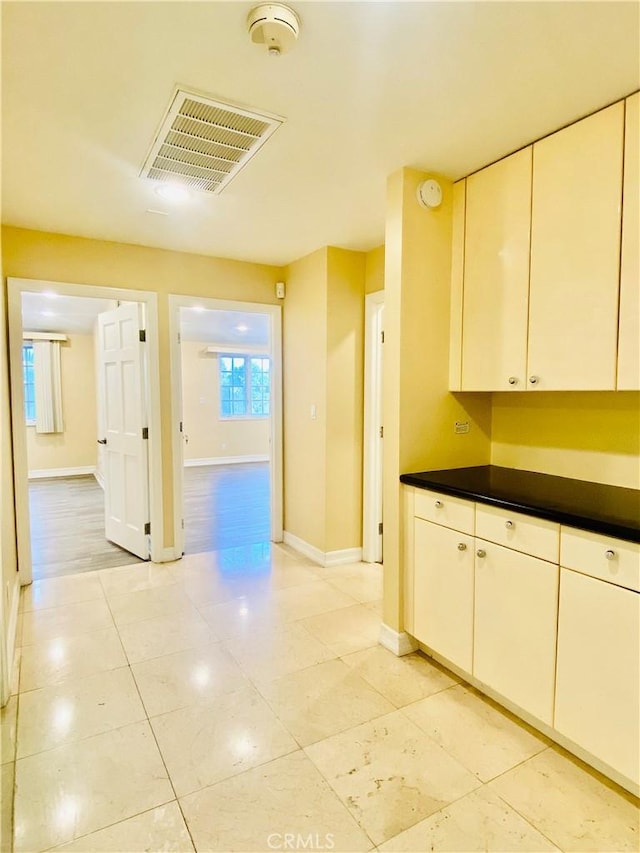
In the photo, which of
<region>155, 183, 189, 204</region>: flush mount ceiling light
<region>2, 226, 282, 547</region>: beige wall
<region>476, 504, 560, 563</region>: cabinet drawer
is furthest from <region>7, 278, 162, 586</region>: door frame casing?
<region>476, 504, 560, 563</region>: cabinet drawer

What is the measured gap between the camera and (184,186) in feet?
7.95

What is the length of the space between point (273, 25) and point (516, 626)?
7.24ft

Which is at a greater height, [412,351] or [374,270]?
[374,270]

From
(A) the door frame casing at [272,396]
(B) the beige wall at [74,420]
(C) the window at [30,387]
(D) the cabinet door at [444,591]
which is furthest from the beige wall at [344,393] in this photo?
(C) the window at [30,387]

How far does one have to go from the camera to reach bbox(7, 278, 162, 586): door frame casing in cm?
312

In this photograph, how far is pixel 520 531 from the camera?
1779mm

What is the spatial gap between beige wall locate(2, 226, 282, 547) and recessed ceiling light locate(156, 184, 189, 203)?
39.7 inches

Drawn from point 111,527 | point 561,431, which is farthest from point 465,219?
point 111,527

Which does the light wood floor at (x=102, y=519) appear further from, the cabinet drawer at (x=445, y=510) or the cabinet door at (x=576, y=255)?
the cabinet door at (x=576, y=255)

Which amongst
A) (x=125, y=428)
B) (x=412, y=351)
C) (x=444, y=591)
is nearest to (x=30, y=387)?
(x=125, y=428)

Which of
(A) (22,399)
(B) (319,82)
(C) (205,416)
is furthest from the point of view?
(C) (205,416)

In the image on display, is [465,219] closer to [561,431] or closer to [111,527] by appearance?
[561,431]

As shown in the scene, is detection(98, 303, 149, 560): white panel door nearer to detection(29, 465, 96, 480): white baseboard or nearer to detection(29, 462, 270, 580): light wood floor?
detection(29, 462, 270, 580): light wood floor

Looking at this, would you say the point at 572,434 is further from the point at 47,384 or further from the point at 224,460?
the point at 47,384
